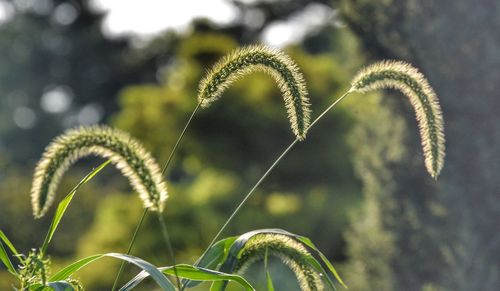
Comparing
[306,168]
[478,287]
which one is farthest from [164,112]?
[478,287]

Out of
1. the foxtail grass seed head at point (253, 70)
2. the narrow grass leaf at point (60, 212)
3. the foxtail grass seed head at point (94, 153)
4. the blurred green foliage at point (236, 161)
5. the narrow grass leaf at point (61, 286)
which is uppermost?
the foxtail grass seed head at point (253, 70)

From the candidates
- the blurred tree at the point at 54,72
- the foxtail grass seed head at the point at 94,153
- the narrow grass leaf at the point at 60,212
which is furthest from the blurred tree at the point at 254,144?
the blurred tree at the point at 54,72

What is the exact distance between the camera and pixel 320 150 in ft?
50.0

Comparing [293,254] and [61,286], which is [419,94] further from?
[61,286]

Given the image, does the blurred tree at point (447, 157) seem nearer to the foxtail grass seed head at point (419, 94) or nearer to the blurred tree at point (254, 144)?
the foxtail grass seed head at point (419, 94)

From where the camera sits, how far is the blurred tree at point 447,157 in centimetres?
793

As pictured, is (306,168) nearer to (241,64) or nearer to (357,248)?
(357,248)

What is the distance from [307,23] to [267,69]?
86.5 feet

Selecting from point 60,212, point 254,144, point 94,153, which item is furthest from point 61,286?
point 254,144

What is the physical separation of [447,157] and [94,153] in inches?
240

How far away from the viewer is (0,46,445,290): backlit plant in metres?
2.24

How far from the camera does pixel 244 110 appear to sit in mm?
14867

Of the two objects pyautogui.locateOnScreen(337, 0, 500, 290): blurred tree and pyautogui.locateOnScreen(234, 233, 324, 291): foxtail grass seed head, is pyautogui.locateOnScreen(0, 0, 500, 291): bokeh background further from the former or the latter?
pyautogui.locateOnScreen(234, 233, 324, 291): foxtail grass seed head

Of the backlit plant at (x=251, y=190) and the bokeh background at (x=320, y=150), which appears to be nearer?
the backlit plant at (x=251, y=190)
